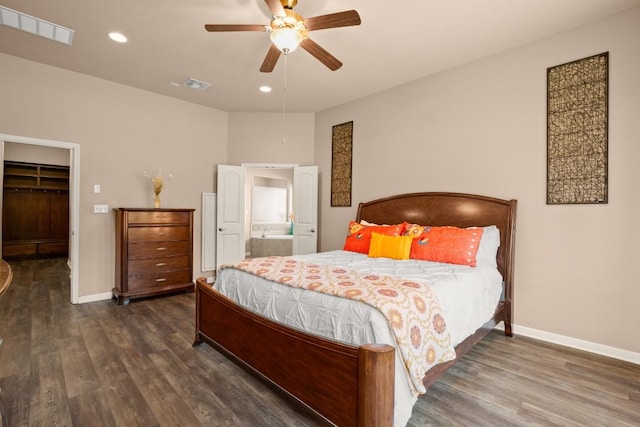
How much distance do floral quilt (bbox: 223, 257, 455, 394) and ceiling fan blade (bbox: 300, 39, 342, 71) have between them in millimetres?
1713

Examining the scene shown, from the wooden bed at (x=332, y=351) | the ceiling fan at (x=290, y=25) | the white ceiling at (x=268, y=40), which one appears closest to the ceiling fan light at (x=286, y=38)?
the ceiling fan at (x=290, y=25)

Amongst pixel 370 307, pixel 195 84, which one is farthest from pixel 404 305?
pixel 195 84

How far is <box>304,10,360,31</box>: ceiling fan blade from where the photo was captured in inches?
80.0

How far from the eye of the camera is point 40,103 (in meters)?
3.60

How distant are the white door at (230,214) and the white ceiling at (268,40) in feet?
4.46

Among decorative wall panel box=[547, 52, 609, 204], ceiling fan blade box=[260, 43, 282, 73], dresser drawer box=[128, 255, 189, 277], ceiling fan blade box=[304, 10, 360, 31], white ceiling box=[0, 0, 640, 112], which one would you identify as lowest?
dresser drawer box=[128, 255, 189, 277]

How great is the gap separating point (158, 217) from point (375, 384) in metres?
3.68

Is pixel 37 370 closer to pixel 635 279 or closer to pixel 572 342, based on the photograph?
pixel 572 342

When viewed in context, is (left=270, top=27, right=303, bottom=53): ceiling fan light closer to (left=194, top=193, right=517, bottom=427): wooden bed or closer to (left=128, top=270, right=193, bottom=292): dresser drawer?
(left=194, top=193, right=517, bottom=427): wooden bed

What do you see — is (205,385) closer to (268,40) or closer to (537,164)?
(268,40)

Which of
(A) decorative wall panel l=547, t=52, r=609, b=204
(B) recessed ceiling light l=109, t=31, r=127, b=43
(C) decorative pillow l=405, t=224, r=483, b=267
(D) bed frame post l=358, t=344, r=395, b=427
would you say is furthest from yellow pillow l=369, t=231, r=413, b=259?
(B) recessed ceiling light l=109, t=31, r=127, b=43

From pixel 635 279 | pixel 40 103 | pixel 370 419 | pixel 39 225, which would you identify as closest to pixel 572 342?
pixel 635 279

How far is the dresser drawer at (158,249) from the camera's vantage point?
3.90 metres

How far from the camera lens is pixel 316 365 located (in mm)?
1610
